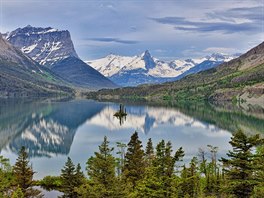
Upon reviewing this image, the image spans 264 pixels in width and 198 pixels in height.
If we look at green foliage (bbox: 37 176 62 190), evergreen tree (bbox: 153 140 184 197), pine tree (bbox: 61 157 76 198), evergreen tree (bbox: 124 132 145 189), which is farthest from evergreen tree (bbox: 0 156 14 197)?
evergreen tree (bbox: 153 140 184 197)

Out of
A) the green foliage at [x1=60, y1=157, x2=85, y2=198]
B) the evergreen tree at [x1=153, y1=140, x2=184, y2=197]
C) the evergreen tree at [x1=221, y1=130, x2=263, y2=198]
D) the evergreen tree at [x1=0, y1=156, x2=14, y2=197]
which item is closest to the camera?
the evergreen tree at [x1=153, y1=140, x2=184, y2=197]

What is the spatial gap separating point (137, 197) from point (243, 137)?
13126mm

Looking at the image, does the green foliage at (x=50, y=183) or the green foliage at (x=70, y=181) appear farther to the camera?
the green foliage at (x=50, y=183)

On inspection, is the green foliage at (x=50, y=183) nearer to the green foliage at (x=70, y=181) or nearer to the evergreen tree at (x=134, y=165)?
the evergreen tree at (x=134, y=165)

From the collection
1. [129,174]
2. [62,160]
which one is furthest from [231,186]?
[62,160]

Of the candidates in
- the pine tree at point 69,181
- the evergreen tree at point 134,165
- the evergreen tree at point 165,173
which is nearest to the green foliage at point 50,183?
the evergreen tree at point 134,165

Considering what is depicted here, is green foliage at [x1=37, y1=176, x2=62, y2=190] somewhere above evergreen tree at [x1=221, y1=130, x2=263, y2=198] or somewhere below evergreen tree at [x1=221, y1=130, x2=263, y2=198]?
below

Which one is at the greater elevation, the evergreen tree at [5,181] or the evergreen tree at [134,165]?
the evergreen tree at [134,165]

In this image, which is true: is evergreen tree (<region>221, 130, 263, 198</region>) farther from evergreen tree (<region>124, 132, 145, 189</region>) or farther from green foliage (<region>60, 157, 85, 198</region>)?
green foliage (<region>60, 157, 85, 198</region>)

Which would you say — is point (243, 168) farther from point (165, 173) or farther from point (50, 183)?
point (50, 183)

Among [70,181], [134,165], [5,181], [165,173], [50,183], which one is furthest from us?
[50,183]

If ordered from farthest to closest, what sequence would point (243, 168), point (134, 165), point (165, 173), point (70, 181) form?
1. point (134, 165)
2. point (70, 181)
3. point (165, 173)
4. point (243, 168)

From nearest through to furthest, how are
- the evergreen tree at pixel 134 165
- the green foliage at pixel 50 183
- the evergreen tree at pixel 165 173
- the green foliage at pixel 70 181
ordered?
the evergreen tree at pixel 165 173 < the green foliage at pixel 70 181 < the evergreen tree at pixel 134 165 < the green foliage at pixel 50 183

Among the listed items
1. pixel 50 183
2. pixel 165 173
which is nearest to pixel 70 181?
pixel 50 183
